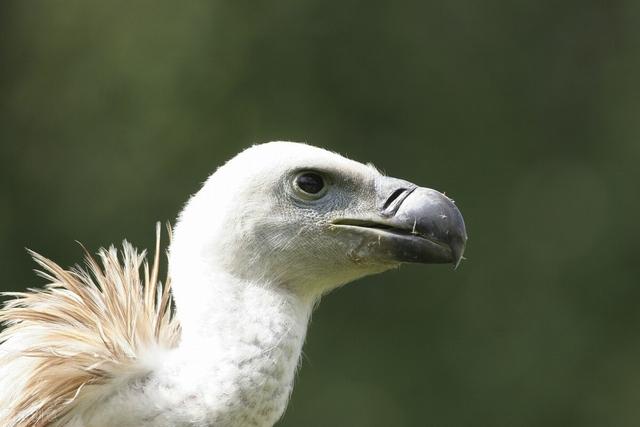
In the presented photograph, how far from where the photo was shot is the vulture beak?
114 inches

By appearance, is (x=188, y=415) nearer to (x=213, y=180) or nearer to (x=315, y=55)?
(x=213, y=180)

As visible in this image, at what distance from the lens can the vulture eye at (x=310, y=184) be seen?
293cm

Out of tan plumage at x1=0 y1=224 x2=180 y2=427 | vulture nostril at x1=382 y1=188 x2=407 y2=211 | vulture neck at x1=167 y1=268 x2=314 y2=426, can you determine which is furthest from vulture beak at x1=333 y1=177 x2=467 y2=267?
tan plumage at x1=0 y1=224 x2=180 y2=427

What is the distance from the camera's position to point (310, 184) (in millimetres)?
2947

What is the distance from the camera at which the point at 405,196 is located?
117 inches

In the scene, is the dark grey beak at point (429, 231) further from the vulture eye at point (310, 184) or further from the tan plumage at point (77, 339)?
the tan plumage at point (77, 339)

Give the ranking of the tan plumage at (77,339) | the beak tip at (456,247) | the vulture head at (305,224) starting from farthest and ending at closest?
the beak tip at (456,247) → the vulture head at (305,224) → the tan plumage at (77,339)

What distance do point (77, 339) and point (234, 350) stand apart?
1.23 feet

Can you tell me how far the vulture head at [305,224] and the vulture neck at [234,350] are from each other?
0.04m

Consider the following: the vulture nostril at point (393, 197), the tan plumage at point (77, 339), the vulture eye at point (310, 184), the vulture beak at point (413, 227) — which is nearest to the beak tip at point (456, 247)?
the vulture beak at point (413, 227)

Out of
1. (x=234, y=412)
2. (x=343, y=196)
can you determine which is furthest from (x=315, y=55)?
(x=234, y=412)

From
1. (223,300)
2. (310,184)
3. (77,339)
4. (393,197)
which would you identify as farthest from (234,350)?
(393,197)

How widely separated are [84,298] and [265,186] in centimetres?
53

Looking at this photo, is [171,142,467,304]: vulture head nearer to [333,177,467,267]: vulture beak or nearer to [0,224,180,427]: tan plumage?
[333,177,467,267]: vulture beak
